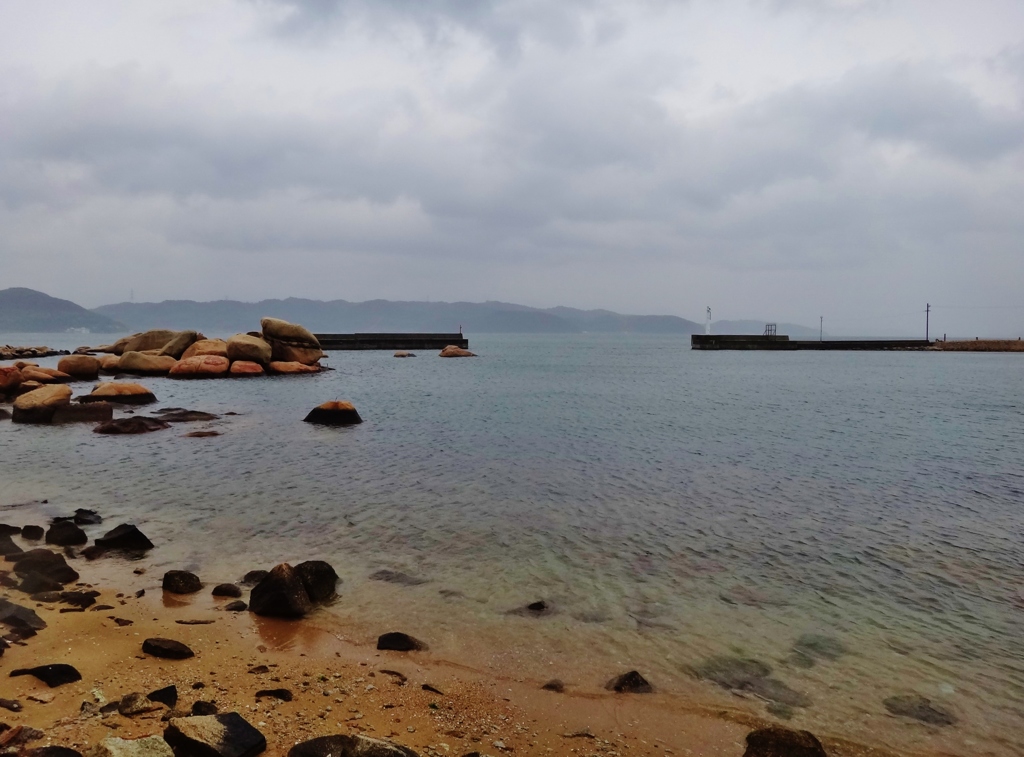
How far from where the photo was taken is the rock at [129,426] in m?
22.8

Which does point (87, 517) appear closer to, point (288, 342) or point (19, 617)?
point (19, 617)

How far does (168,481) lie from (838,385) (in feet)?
159

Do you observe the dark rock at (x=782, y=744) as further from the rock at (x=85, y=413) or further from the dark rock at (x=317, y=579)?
the rock at (x=85, y=413)

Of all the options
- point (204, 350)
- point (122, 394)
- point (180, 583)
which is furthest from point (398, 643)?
point (204, 350)

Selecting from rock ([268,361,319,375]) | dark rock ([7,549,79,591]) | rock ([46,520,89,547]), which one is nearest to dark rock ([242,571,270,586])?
dark rock ([7,549,79,591])

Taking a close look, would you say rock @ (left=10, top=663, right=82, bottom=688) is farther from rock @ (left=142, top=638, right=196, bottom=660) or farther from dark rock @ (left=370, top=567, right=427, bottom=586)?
dark rock @ (left=370, top=567, right=427, bottom=586)

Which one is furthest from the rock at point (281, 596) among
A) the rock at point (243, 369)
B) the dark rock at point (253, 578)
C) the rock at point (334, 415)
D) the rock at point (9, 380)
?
the rock at point (243, 369)

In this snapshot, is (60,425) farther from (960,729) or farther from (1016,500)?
(1016,500)

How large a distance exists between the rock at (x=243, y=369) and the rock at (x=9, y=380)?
1448 cm

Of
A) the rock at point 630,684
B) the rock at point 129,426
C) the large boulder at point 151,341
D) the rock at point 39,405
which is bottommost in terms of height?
the rock at point 630,684

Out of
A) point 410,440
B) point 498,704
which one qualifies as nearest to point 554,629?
point 498,704

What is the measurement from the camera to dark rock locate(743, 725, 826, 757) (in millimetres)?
5262

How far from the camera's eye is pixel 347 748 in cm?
477

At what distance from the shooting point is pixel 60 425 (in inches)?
972
